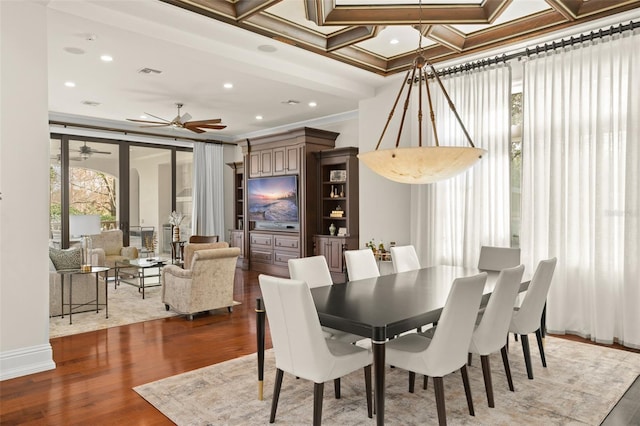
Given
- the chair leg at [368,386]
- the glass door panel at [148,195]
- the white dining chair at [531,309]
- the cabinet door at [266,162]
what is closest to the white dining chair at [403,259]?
the white dining chair at [531,309]

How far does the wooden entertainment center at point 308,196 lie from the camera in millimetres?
7578

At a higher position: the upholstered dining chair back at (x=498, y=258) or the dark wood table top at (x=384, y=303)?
the upholstered dining chair back at (x=498, y=258)

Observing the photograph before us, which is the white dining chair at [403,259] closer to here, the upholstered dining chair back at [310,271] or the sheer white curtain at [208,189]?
the upholstered dining chair back at [310,271]

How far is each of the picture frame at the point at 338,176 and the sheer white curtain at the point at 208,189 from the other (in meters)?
3.35

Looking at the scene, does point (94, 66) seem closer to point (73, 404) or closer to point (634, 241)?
point (73, 404)

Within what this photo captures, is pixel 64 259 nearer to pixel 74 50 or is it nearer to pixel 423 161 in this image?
pixel 74 50

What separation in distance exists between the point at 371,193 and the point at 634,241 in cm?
319

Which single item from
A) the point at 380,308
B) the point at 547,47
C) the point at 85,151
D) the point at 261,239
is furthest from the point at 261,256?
the point at 380,308

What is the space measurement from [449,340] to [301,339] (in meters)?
0.81

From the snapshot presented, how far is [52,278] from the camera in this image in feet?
16.9

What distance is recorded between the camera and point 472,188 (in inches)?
204

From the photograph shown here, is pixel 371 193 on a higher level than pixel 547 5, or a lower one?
lower

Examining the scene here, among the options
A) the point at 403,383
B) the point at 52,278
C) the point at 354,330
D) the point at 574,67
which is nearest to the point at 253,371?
the point at 403,383

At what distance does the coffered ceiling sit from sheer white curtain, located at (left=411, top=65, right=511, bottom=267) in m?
0.44
